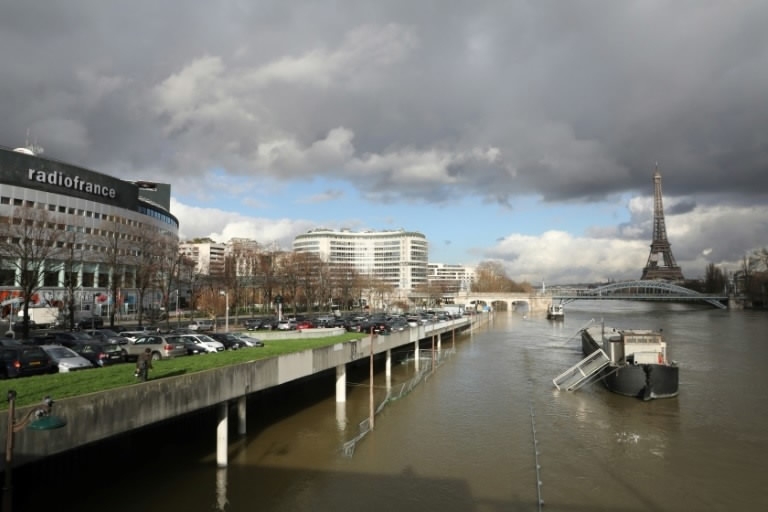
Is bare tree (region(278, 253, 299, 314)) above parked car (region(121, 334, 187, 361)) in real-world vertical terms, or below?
above

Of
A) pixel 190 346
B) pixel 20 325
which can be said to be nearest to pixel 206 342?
pixel 190 346

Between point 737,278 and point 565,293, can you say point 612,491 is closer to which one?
point 565,293

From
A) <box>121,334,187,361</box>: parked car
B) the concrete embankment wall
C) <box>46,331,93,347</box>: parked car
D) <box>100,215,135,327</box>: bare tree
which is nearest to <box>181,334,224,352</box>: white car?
<box>121,334,187,361</box>: parked car

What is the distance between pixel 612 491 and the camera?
63.6ft

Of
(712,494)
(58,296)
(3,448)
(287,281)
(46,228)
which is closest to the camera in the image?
(3,448)

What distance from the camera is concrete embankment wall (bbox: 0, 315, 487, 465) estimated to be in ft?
41.0

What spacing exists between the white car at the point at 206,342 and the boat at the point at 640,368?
2611 cm

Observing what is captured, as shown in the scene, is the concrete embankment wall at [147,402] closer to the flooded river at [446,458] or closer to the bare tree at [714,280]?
the flooded river at [446,458]

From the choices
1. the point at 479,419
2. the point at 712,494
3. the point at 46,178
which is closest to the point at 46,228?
the point at 46,178

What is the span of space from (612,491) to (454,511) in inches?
244

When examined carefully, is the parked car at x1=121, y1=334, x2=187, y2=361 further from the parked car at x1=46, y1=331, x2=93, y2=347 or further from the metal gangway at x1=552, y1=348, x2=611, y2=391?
the metal gangway at x1=552, y1=348, x2=611, y2=391

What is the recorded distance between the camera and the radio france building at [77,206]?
75.4 metres

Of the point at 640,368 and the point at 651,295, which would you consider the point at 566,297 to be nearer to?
the point at 651,295

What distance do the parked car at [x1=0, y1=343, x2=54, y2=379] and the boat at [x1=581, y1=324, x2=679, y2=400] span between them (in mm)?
33103
